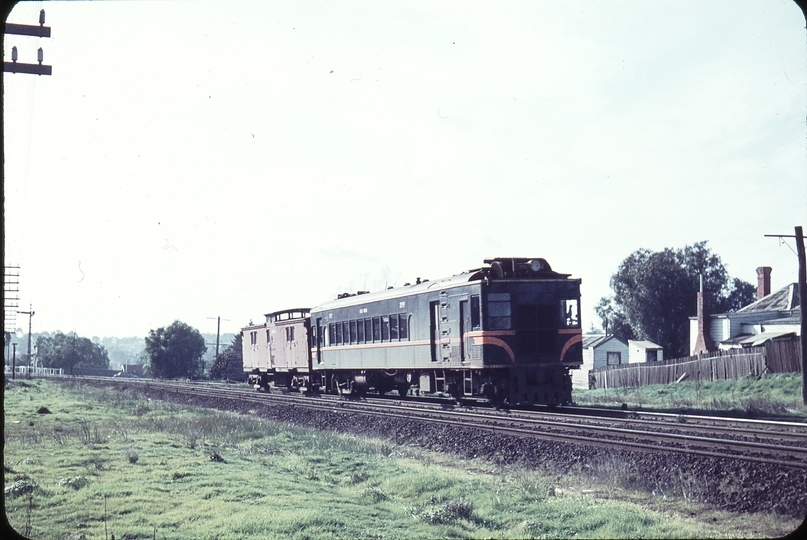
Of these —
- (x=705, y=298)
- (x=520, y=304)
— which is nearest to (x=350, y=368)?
(x=520, y=304)

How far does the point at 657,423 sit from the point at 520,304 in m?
4.83

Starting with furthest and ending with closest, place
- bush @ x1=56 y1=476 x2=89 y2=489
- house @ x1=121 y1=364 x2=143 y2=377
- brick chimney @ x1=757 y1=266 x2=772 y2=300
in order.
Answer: house @ x1=121 y1=364 x2=143 y2=377 → brick chimney @ x1=757 y1=266 x2=772 y2=300 → bush @ x1=56 y1=476 x2=89 y2=489

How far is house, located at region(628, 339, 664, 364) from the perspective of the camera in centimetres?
6037

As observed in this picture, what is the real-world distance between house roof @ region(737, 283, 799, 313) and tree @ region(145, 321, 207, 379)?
6030cm

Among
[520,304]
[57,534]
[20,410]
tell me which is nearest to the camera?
[57,534]

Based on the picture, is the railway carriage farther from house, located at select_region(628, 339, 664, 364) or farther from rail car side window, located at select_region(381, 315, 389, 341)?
house, located at select_region(628, 339, 664, 364)

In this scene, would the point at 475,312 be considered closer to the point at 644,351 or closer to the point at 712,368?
the point at 712,368

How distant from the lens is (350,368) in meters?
26.3

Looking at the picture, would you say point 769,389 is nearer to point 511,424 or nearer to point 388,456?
point 511,424

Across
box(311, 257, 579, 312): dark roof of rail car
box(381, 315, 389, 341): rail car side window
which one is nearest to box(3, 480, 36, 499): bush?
box(311, 257, 579, 312): dark roof of rail car

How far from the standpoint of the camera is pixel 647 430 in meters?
14.0

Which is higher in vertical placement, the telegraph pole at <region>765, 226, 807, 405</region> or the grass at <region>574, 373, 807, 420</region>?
the telegraph pole at <region>765, 226, 807, 405</region>

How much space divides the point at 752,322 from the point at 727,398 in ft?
95.0

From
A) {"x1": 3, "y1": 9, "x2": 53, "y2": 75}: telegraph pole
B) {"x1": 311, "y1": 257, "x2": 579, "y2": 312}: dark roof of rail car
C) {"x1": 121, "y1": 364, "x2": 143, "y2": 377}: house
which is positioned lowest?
{"x1": 121, "y1": 364, "x2": 143, "y2": 377}: house
